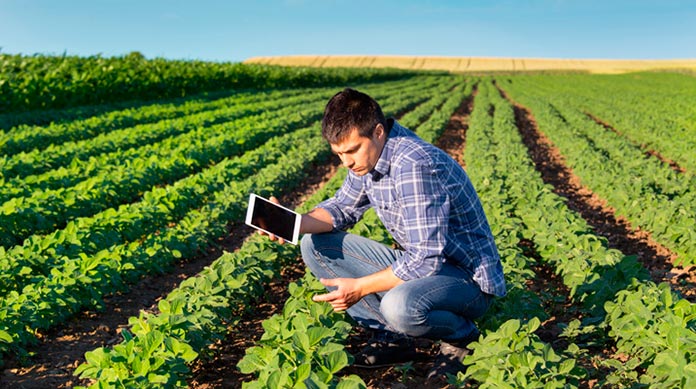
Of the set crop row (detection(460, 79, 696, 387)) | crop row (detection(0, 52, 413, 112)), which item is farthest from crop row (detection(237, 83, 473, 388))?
crop row (detection(0, 52, 413, 112))

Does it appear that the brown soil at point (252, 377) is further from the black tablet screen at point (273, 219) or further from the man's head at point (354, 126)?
the man's head at point (354, 126)

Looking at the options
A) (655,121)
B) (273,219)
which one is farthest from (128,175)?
(655,121)

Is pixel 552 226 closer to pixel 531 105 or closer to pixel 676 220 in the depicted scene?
pixel 676 220

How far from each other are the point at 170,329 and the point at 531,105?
23.8m

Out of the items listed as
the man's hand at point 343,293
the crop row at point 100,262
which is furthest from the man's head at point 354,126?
the crop row at point 100,262

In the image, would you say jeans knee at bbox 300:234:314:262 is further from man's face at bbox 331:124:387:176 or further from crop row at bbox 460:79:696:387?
crop row at bbox 460:79:696:387

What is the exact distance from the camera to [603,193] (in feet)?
30.3

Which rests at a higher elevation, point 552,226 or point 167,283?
point 552,226

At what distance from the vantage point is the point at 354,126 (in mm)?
3293

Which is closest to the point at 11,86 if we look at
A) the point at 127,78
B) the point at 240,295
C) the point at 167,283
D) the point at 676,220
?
the point at 127,78

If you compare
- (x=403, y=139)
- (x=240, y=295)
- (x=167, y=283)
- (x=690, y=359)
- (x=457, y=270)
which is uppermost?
(x=403, y=139)

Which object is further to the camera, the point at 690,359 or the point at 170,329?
the point at 170,329

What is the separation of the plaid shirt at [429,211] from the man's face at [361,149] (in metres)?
0.07

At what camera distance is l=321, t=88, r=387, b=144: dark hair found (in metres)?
3.28
